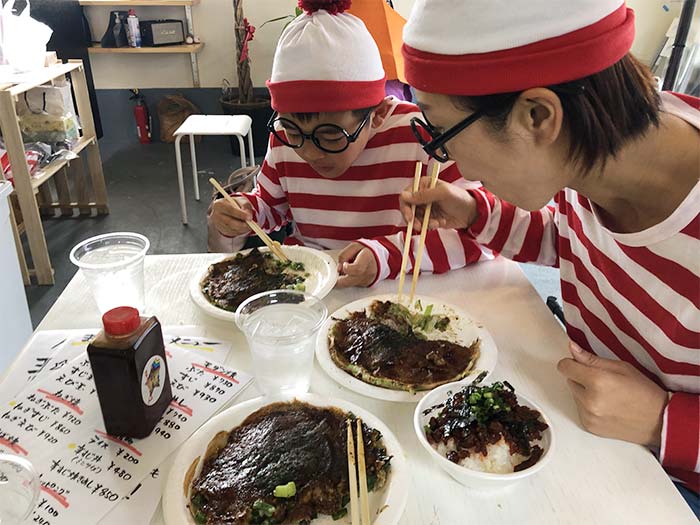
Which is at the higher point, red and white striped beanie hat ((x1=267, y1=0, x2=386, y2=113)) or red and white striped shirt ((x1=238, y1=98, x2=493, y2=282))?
red and white striped beanie hat ((x1=267, y1=0, x2=386, y2=113))

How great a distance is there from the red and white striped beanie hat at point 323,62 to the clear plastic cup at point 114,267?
55 centimetres

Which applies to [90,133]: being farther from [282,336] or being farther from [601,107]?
[601,107]

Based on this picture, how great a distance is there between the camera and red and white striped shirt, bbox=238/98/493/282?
5.37ft

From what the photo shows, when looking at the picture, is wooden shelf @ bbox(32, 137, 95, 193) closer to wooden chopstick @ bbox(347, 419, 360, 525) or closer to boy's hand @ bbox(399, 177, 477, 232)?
boy's hand @ bbox(399, 177, 477, 232)

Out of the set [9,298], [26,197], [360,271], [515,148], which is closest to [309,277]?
[360,271]

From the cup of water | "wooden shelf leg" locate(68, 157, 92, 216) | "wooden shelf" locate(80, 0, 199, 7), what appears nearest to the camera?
the cup of water

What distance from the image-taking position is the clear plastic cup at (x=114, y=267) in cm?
110

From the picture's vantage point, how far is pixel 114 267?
109cm

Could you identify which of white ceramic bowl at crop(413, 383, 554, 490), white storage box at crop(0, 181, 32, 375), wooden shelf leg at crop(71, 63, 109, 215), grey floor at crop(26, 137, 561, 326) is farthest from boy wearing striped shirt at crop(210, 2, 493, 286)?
wooden shelf leg at crop(71, 63, 109, 215)

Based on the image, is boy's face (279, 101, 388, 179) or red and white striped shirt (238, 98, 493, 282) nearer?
boy's face (279, 101, 388, 179)

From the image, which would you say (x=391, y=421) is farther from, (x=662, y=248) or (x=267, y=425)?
(x=662, y=248)

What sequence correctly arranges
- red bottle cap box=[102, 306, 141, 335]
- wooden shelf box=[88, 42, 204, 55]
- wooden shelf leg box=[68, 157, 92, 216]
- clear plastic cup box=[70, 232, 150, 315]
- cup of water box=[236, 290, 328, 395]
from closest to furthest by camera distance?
red bottle cap box=[102, 306, 141, 335]
cup of water box=[236, 290, 328, 395]
clear plastic cup box=[70, 232, 150, 315]
wooden shelf leg box=[68, 157, 92, 216]
wooden shelf box=[88, 42, 204, 55]

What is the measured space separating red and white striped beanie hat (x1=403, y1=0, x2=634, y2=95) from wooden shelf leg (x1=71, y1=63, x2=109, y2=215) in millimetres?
3312

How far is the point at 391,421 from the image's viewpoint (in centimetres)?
93
